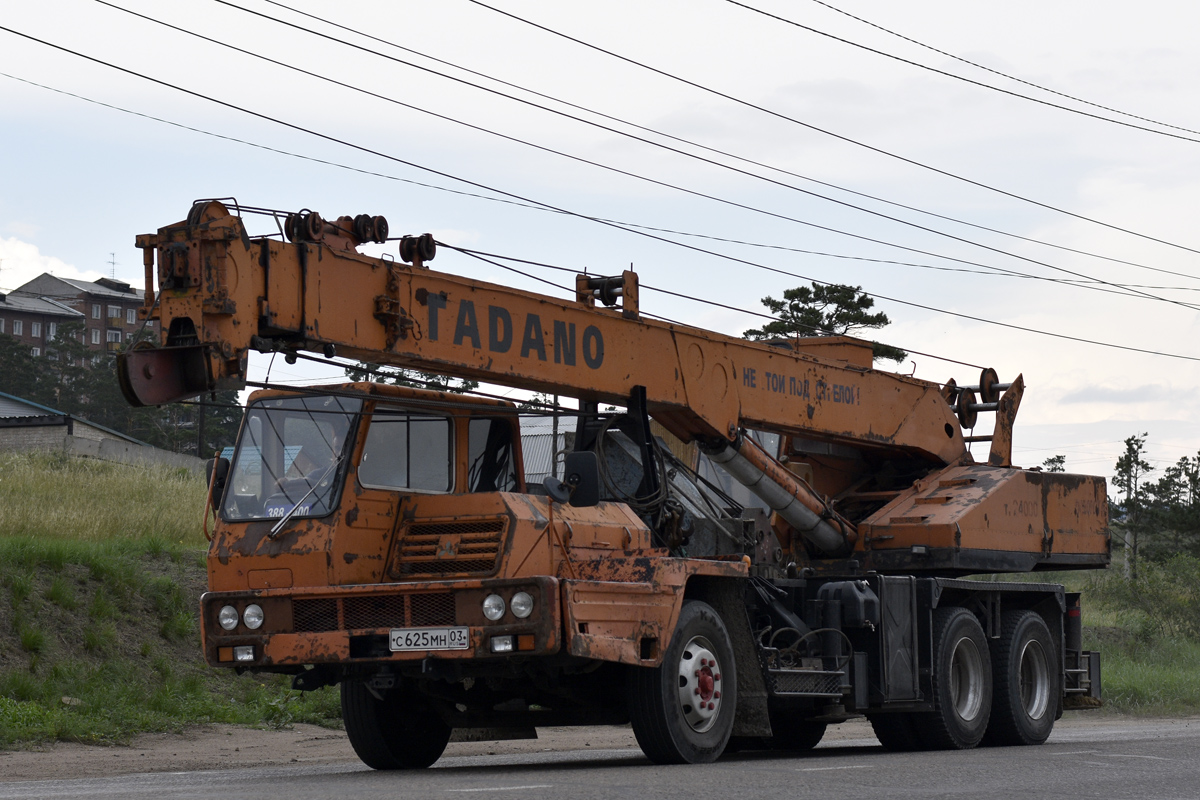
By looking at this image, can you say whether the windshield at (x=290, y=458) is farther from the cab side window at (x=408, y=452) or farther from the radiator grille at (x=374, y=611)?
the radiator grille at (x=374, y=611)

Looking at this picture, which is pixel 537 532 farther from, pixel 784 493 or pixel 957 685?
pixel 957 685

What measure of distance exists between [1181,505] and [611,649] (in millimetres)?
50511

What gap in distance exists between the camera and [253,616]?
416 inches

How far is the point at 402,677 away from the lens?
11258mm

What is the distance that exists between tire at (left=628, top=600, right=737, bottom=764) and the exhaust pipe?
2387 millimetres

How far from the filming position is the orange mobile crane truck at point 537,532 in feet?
32.8

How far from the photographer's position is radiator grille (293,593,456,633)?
10250 millimetres

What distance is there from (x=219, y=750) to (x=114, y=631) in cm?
411

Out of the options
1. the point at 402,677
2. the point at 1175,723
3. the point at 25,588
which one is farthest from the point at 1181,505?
the point at 402,677

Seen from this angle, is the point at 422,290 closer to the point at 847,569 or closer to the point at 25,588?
the point at 847,569

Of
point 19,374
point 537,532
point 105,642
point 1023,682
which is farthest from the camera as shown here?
point 19,374

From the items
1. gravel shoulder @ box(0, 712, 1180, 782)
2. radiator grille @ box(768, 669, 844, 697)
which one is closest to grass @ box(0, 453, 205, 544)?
gravel shoulder @ box(0, 712, 1180, 782)

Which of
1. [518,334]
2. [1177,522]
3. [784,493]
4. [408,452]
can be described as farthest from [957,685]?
[1177,522]

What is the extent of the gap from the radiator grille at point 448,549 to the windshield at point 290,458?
25.4 inches
